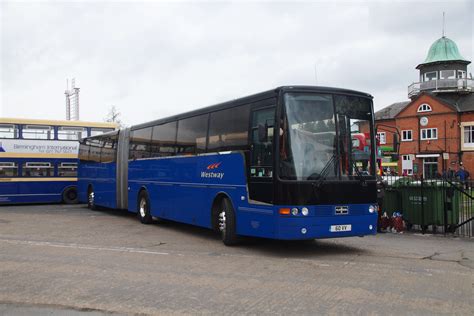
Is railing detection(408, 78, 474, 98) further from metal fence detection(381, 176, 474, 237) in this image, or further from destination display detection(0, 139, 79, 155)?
metal fence detection(381, 176, 474, 237)

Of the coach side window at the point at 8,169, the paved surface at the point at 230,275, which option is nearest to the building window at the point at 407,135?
the coach side window at the point at 8,169

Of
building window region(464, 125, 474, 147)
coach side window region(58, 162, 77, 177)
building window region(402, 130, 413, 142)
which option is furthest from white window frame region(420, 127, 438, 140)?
coach side window region(58, 162, 77, 177)

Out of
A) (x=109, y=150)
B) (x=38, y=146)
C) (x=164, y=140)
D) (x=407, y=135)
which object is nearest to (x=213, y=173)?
(x=164, y=140)

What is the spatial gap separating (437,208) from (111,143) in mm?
12251

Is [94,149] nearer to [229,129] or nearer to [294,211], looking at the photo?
[229,129]

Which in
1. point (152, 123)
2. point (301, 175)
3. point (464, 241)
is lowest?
point (464, 241)

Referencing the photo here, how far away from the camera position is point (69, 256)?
33.6ft

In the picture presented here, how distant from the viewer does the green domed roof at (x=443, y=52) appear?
64562 mm

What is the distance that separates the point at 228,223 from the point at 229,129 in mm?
2092

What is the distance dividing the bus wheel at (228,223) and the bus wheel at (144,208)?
5498mm

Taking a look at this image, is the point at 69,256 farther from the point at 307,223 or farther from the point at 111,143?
the point at 111,143

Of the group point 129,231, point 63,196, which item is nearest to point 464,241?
point 129,231

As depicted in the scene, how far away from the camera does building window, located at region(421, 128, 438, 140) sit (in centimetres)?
6216

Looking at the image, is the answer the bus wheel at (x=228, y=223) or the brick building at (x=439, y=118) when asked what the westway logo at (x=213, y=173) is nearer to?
the bus wheel at (x=228, y=223)
